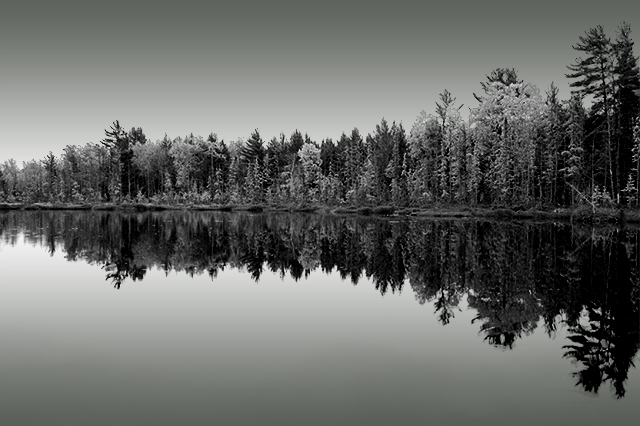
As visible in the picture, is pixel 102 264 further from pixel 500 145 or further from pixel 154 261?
pixel 500 145

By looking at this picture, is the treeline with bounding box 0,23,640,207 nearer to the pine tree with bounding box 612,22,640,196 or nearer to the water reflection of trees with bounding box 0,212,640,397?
the pine tree with bounding box 612,22,640,196

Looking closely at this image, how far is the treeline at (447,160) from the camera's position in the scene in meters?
42.3

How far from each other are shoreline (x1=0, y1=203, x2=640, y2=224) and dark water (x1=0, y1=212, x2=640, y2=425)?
22.5 m

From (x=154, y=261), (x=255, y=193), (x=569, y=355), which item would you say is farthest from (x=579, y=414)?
(x=255, y=193)

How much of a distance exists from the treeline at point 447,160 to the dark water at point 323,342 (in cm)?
2999

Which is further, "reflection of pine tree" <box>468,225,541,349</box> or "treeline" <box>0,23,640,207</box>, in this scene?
"treeline" <box>0,23,640,207</box>

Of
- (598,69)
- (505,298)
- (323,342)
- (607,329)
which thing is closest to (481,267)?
(505,298)

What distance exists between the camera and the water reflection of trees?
28.2ft

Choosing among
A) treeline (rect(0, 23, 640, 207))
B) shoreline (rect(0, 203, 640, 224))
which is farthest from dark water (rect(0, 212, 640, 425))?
treeline (rect(0, 23, 640, 207))

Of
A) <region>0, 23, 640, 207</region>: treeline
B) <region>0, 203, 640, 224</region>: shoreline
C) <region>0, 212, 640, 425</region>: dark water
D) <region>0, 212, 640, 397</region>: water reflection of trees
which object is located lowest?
<region>0, 212, 640, 425</region>: dark water

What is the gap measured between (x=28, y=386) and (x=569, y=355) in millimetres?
7934

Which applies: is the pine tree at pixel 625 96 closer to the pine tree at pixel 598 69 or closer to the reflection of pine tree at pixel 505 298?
the pine tree at pixel 598 69

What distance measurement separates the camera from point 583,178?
153 ft

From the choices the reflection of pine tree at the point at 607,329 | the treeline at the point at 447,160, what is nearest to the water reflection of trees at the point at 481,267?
the reflection of pine tree at the point at 607,329
